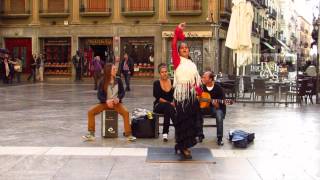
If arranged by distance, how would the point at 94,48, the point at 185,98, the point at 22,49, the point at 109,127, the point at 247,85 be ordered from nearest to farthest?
the point at 185,98 → the point at 109,127 → the point at 247,85 → the point at 94,48 → the point at 22,49

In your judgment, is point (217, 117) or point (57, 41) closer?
point (217, 117)

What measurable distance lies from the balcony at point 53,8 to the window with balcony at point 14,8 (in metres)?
1.10

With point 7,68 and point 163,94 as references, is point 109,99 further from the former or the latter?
point 7,68

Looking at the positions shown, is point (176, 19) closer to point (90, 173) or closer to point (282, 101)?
point (282, 101)

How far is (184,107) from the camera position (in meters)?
9.15

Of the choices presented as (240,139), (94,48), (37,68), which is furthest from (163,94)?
(94,48)

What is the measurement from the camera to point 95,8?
1495 inches

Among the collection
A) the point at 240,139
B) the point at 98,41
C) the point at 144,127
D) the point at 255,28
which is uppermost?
the point at 255,28

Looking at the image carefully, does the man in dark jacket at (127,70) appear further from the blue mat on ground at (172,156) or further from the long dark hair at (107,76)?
the blue mat on ground at (172,156)

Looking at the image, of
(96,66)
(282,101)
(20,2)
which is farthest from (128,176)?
(20,2)

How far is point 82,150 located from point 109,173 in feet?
6.26

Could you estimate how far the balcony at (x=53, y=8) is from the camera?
3838cm

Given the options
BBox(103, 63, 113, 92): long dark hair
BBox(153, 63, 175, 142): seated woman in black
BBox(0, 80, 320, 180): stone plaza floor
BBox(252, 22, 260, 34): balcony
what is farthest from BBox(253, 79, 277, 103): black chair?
BBox(252, 22, 260, 34): balcony

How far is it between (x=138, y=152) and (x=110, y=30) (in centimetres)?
2832
